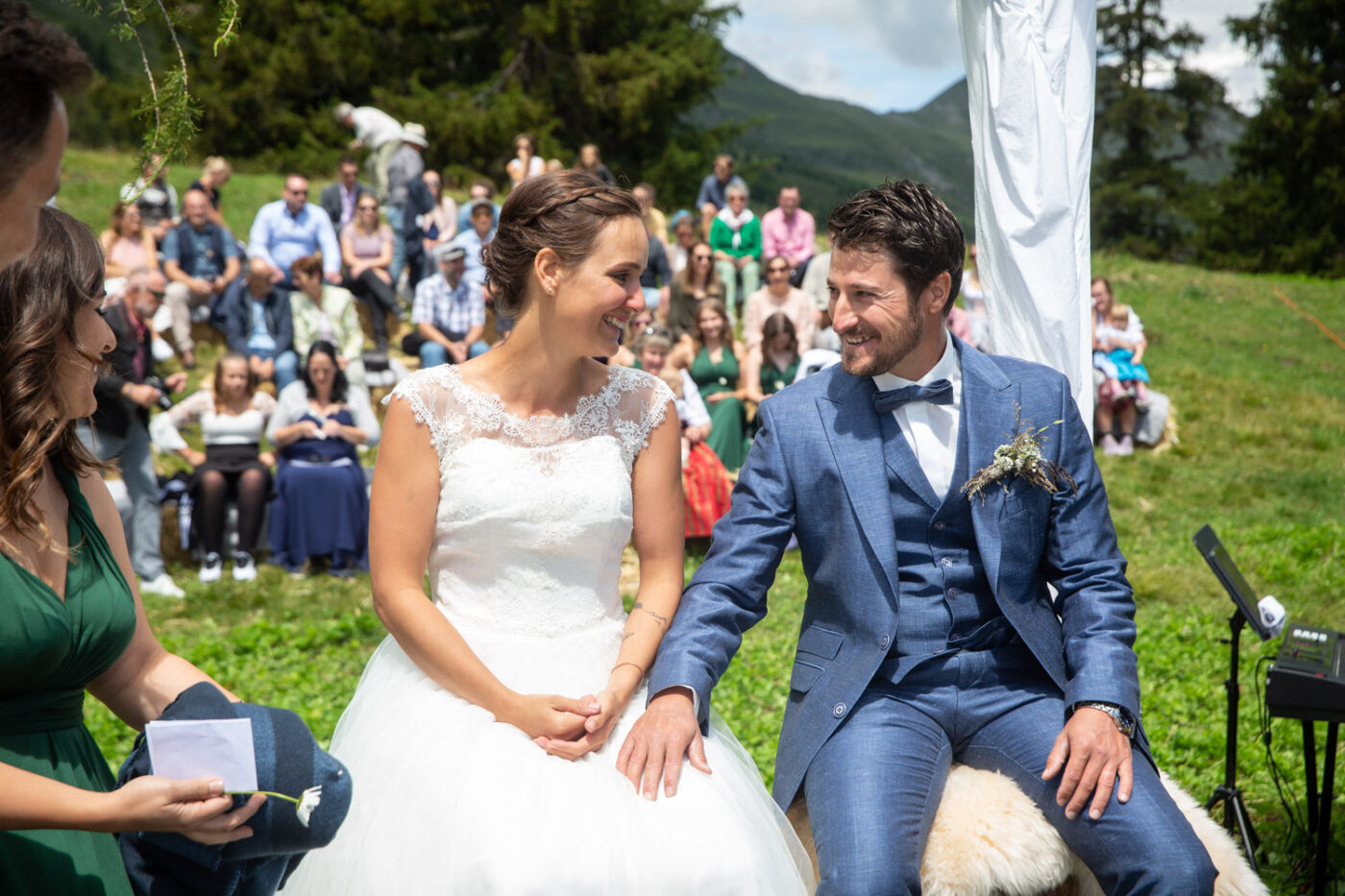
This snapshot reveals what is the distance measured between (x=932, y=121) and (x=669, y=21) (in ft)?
423

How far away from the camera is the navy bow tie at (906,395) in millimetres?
3100

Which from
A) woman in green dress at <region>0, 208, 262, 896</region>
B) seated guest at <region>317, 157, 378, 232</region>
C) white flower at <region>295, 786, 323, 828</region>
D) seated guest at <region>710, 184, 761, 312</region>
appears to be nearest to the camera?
woman in green dress at <region>0, 208, 262, 896</region>

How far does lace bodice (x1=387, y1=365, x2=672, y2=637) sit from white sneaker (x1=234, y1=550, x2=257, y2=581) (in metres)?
4.82

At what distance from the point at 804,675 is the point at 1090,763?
2.62 feet

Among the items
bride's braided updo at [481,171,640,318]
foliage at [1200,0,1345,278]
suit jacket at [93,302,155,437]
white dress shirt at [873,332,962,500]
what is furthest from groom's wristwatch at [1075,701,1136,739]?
foliage at [1200,0,1345,278]

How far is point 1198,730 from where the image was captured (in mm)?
4801

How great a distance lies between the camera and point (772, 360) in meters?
9.33

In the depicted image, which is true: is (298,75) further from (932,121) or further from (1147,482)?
(932,121)

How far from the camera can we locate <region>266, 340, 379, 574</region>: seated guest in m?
7.48

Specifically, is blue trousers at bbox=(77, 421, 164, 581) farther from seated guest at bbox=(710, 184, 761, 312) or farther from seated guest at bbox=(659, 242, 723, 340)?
seated guest at bbox=(710, 184, 761, 312)

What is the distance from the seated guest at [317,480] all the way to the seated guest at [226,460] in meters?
0.16

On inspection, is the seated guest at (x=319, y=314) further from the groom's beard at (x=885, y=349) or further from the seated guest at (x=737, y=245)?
the groom's beard at (x=885, y=349)

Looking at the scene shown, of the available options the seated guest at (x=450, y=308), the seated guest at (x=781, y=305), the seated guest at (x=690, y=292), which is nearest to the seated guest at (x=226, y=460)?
the seated guest at (x=450, y=308)

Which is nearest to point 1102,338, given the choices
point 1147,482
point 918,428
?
point 1147,482
